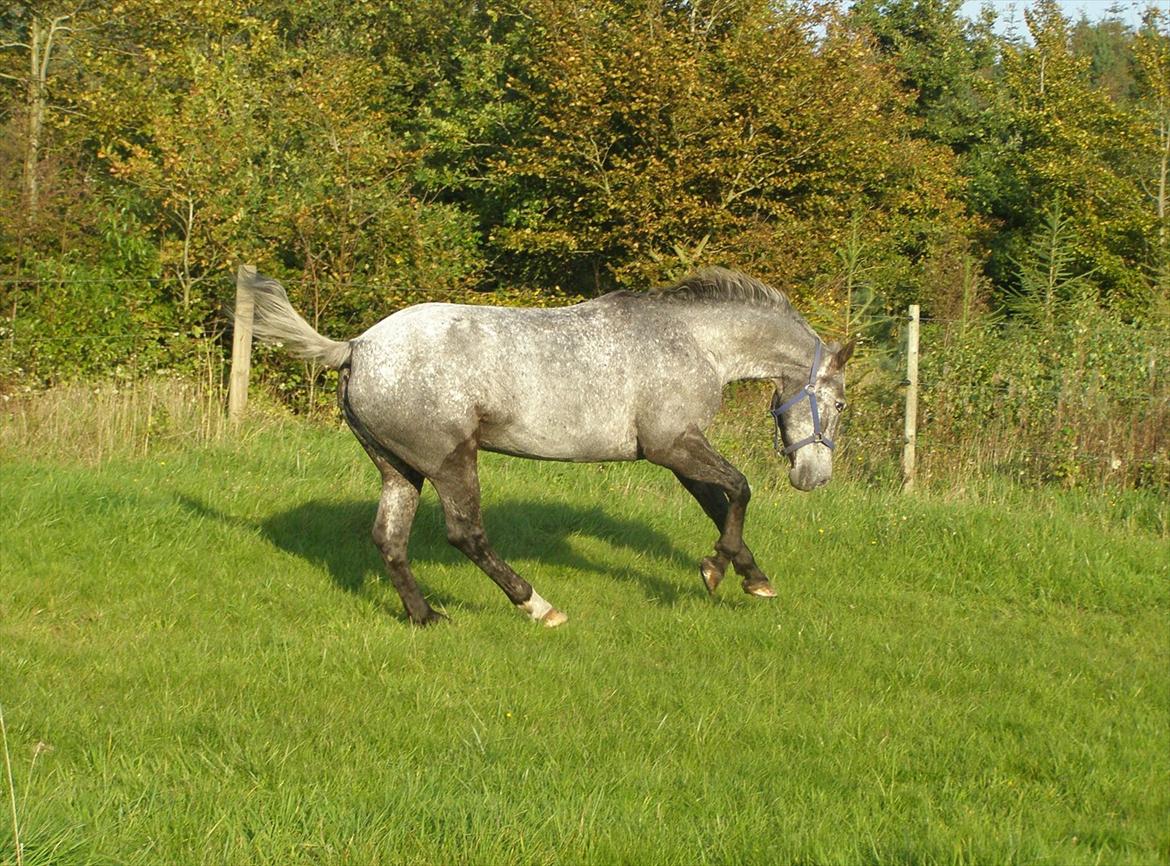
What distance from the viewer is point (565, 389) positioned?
7.55 metres

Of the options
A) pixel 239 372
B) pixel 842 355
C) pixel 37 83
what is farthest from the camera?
pixel 37 83

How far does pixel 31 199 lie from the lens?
15.8m

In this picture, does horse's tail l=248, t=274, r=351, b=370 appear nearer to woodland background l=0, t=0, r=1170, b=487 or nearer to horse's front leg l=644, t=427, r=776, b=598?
horse's front leg l=644, t=427, r=776, b=598

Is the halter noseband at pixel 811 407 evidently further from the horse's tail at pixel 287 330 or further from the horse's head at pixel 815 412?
the horse's tail at pixel 287 330

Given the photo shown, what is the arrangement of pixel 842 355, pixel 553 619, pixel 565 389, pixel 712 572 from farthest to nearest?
pixel 842 355
pixel 712 572
pixel 565 389
pixel 553 619

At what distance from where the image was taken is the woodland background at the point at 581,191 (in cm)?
1224

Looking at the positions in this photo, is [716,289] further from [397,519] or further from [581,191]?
[581,191]

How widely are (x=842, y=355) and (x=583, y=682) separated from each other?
303cm

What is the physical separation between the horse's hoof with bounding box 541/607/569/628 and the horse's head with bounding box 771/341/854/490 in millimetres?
1808

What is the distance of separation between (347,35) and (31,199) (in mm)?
11619

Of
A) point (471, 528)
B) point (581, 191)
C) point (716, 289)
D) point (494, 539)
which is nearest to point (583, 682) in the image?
point (471, 528)

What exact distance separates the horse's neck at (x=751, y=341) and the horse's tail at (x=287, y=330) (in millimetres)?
2259

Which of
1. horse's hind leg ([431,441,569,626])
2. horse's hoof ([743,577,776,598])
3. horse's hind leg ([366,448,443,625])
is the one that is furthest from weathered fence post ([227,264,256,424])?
horse's hoof ([743,577,776,598])

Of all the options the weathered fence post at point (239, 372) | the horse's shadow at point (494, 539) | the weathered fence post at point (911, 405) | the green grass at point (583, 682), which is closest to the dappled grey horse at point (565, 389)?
the green grass at point (583, 682)
